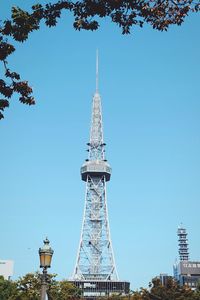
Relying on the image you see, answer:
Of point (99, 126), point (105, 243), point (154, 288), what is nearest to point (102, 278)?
point (105, 243)

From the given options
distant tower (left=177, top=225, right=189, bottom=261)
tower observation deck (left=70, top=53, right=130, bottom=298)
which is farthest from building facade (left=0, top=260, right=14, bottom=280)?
distant tower (left=177, top=225, right=189, bottom=261)

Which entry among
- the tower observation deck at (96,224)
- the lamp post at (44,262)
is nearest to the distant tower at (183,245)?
the tower observation deck at (96,224)

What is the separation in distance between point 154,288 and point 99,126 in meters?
74.8

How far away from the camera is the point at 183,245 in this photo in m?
168

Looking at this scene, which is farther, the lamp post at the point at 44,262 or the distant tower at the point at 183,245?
the distant tower at the point at 183,245

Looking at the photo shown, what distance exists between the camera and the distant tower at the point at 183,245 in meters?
166

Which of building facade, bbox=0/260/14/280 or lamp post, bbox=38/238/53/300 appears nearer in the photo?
lamp post, bbox=38/238/53/300

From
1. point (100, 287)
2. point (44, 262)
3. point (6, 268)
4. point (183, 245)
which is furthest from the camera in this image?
point (183, 245)

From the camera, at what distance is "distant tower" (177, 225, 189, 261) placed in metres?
166

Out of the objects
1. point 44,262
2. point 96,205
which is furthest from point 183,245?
point 44,262

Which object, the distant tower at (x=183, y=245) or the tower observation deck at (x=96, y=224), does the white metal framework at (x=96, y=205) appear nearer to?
the tower observation deck at (x=96, y=224)

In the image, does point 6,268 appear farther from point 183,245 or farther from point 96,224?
point 183,245

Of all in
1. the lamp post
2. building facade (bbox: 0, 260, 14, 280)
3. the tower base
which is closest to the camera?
the lamp post

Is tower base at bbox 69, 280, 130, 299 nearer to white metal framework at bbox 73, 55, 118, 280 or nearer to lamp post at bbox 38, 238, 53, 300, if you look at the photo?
white metal framework at bbox 73, 55, 118, 280
